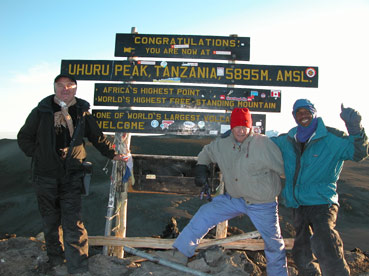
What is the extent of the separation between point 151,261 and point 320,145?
2991 mm

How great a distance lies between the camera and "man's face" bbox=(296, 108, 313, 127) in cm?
360

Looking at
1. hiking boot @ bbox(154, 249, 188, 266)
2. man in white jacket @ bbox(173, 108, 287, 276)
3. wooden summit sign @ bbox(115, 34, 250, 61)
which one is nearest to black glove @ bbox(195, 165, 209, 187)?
man in white jacket @ bbox(173, 108, 287, 276)

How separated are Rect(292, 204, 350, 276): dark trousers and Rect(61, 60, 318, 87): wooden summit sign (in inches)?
111

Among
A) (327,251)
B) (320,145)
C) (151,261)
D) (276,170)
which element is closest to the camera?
(327,251)

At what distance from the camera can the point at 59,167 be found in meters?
3.76

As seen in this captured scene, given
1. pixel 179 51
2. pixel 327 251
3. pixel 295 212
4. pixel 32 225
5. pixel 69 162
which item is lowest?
pixel 32 225

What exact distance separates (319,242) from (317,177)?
2.65ft

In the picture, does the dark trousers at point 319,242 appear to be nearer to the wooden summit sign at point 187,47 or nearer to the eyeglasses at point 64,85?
the wooden summit sign at point 187,47

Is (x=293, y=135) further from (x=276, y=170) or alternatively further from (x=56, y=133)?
(x=56, y=133)

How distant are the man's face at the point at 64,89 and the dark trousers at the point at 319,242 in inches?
Result: 146

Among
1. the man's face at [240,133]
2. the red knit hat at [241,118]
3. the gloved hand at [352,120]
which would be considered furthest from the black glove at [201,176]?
the gloved hand at [352,120]

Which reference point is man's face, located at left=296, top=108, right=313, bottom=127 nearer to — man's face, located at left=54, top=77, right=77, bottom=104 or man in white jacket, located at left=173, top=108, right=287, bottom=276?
man in white jacket, located at left=173, top=108, right=287, bottom=276

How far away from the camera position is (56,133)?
3805 millimetres

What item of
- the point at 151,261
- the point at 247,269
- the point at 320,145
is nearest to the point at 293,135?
the point at 320,145
